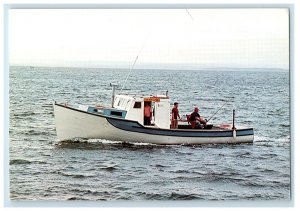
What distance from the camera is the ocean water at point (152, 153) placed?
5.19 meters

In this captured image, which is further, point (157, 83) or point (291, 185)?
point (157, 83)

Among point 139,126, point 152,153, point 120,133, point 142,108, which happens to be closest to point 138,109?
point 142,108

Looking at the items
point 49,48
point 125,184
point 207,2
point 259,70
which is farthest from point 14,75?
point 259,70

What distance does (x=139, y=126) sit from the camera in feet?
19.4

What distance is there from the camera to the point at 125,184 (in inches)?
208

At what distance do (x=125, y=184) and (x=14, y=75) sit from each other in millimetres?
1223

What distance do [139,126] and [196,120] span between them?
52 cm

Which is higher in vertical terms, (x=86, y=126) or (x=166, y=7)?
(x=166, y=7)

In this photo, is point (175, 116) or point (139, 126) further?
point (139, 126)

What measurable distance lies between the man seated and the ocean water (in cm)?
6

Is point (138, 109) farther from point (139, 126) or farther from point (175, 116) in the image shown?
point (175, 116)

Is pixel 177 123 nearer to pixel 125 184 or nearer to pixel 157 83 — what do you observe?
pixel 157 83

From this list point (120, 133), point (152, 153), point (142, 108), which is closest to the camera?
point (152, 153)

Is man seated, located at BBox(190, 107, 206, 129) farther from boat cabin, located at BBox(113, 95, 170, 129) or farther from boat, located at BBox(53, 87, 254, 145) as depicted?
boat cabin, located at BBox(113, 95, 170, 129)
